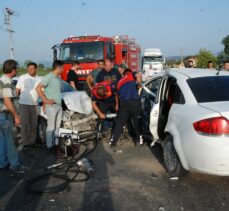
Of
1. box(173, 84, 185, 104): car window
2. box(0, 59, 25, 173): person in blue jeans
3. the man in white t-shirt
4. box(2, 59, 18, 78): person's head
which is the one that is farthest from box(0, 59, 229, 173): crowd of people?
box(173, 84, 185, 104): car window

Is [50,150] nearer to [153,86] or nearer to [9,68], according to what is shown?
[9,68]

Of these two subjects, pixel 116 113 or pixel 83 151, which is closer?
pixel 83 151

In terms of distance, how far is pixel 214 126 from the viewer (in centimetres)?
404

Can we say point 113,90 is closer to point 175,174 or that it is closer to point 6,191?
point 175,174

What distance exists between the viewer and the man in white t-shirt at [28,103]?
7.12 metres

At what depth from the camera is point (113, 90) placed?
7.55 meters

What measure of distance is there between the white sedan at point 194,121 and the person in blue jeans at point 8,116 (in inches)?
92.2

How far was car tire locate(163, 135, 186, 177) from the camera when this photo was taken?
4.89 metres

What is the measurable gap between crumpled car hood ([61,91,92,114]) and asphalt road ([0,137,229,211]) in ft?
5.39

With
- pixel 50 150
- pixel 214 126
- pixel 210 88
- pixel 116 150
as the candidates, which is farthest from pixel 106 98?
pixel 214 126

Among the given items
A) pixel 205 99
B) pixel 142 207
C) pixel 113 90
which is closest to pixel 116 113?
pixel 113 90

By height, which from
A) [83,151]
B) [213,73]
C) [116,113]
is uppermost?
[213,73]

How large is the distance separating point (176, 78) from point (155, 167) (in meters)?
1.52

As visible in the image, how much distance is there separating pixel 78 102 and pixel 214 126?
12.9 ft
